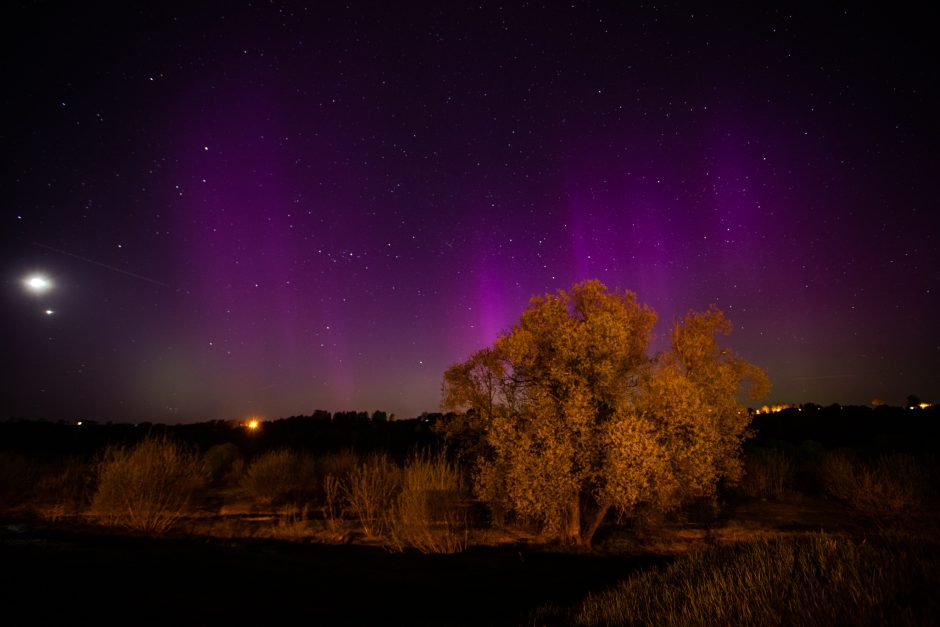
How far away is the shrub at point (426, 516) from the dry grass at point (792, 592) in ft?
22.5

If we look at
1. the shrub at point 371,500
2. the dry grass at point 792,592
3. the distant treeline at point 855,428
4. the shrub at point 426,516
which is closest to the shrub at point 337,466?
the shrub at point 371,500

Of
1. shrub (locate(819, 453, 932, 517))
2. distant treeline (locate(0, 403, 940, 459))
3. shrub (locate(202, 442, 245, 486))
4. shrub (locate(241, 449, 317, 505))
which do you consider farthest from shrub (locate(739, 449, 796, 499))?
shrub (locate(202, 442, 245, 486))

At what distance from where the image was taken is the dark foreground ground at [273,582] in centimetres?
854

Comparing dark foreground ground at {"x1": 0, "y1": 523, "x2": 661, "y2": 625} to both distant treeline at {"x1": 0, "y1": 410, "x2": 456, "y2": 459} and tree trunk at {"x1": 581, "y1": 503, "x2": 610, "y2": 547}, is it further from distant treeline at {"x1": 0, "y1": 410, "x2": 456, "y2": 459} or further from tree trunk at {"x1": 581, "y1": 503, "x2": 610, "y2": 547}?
distant treeline at {"x1": 0, "y1": 410, "x2": 456, "y2": 459}

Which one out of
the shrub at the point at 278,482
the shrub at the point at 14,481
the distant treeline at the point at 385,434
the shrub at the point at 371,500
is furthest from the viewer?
the distant treeline at the point at 385,434

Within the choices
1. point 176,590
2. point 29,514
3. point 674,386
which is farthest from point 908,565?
point 29,514

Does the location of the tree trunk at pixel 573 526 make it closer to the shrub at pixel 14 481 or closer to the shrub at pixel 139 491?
the shrub at pixel 139 491

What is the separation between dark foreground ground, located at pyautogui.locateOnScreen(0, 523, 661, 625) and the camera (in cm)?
854

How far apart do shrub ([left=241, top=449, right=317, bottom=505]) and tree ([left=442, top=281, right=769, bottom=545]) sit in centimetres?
1390

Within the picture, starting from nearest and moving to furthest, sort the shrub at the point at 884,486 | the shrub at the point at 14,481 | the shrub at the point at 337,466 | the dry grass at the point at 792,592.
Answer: the dry grass at the point at 792,592 < the shrub at the point at 884,486 < the shrub at the point at 14,481 < the shrub at the point at 337,466

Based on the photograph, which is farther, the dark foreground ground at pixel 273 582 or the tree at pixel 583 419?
the tree at pixel 583 419

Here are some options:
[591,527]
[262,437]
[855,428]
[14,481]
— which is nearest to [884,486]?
[591,527]

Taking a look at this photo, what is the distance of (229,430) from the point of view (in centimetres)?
5812

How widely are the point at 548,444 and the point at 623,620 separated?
5726 mm
